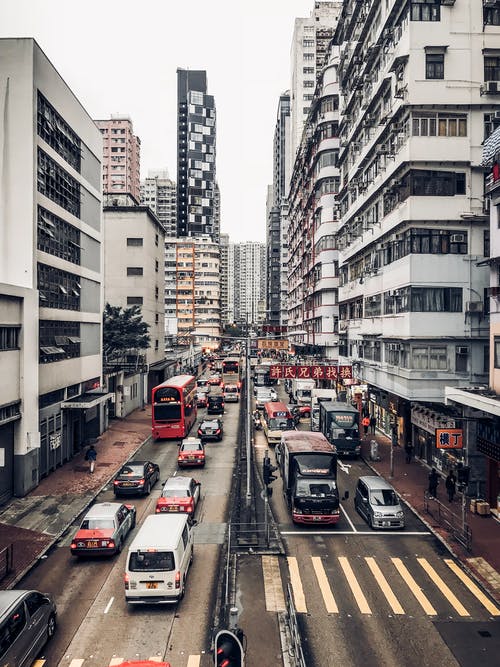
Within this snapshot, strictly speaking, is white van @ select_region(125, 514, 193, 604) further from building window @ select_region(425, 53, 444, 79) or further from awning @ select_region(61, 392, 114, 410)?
building window @ select_region(425, 53, 444, 79)

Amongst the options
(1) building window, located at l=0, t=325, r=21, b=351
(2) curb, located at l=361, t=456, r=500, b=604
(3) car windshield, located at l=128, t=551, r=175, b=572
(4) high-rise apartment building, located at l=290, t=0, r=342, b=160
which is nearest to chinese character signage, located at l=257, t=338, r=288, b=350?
(2) curb, located at l=361, t=456, r=500, b=604

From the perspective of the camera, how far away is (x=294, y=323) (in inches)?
3880

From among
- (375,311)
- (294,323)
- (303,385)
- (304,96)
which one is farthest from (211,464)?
(304,96)

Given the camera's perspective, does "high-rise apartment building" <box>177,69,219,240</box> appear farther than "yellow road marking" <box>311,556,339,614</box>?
Yes

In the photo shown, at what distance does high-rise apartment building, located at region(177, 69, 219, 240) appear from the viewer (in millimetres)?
165000

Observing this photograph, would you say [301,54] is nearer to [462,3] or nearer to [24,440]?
[462,3]

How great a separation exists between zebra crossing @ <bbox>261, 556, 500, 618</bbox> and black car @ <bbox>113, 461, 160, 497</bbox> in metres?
9.82

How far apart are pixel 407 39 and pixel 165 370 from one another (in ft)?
159

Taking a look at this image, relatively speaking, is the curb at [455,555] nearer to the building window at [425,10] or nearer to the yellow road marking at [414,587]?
the yellow road marking at [414,587]

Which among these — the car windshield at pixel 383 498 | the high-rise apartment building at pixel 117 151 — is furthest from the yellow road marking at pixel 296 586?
the high-rise apartment building at pixel 117 151

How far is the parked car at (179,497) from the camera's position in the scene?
23.6 m

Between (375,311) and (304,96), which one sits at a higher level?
(304,96)

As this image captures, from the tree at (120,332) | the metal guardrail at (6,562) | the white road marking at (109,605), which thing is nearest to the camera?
the white road marking at (109,605)

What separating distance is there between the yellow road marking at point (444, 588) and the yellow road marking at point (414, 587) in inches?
27.5
